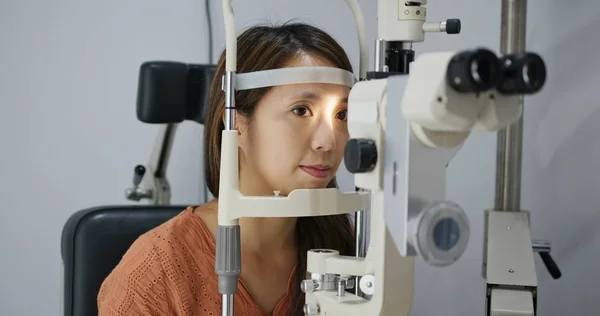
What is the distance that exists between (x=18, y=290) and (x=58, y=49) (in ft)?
2.50

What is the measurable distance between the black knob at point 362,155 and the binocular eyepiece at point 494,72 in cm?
16

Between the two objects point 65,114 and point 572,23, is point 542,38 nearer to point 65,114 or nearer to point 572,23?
point 572,23

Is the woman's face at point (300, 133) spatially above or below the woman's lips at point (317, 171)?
above

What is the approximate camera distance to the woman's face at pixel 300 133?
1.17m

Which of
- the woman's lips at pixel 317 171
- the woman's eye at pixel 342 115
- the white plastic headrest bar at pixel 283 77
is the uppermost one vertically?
the white plastic headrest bar at pixel 283 77

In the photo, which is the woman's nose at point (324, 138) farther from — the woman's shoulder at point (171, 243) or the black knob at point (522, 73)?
the black knob at point (522, 73)

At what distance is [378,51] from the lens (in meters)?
1.04

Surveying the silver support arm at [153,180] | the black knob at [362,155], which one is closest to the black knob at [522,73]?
the black knob at [362,155]

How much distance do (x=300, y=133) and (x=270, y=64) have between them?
15 cm

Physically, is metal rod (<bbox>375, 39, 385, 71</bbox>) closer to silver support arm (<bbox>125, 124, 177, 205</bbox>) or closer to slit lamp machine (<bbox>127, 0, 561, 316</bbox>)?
slit lamp machine (<bbox>127, 0, 561, 316</bbox>)

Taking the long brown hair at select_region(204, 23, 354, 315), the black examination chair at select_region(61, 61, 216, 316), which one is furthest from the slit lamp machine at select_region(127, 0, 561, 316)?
the black examination chair at select_region(61, 61, 216, 316)

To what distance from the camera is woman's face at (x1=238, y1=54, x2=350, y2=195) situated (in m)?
1.17

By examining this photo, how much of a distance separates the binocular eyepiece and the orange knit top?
753 millimetres

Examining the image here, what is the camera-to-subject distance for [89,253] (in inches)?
58.6
